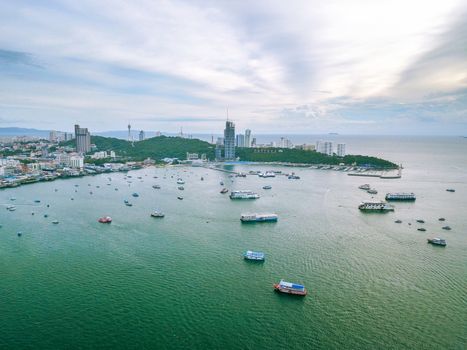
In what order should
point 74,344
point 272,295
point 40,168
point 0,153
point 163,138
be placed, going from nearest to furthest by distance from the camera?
1. point 74,344
2. point 272,295
3. point 40,168
4. point 0,153
5. point 163,138

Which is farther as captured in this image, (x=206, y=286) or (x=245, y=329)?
(x=206, y=286)

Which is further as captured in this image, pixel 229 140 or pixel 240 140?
pixel 240 140

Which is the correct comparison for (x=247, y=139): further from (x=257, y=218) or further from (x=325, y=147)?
(x=257, y=218)

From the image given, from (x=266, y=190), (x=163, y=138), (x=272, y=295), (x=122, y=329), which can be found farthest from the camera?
(x=163, y=138)

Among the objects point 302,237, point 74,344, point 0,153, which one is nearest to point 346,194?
point 302,237

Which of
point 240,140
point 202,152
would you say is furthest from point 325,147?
point 202,152

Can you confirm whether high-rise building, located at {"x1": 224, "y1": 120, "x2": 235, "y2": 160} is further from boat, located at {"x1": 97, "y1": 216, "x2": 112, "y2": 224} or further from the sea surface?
boat, located at {"x1": 97, "y1": 216, "x2": 112, "y2": 224}

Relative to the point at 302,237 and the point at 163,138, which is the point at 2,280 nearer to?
the point at 302,237
